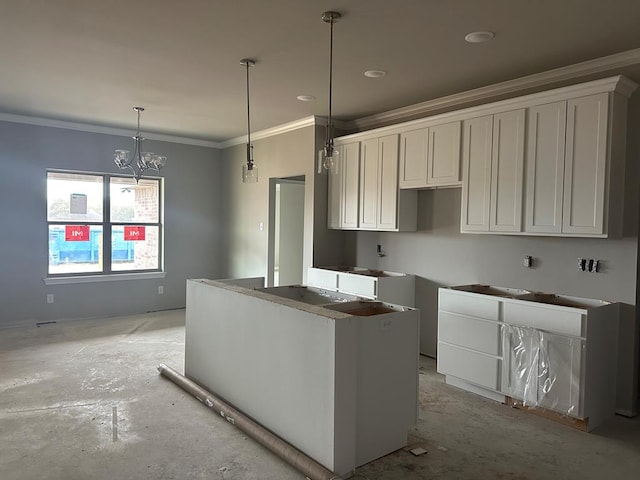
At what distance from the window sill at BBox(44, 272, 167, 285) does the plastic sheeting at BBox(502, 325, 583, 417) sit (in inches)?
211

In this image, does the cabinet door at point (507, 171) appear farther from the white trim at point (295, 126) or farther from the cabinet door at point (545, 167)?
the white trim at point (295, 126)

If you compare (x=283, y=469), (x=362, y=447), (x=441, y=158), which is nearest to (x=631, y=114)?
(x=441, y=158)

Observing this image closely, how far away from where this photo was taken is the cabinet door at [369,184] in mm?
5098

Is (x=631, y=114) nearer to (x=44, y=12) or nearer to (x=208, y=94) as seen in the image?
(x=208, y=94)

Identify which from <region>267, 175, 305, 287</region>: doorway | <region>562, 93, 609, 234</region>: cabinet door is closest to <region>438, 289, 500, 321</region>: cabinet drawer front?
<region>562, 93, 609, 234</region>: cabinet door

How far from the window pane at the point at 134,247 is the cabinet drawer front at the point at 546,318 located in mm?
5456

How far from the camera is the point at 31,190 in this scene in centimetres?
604

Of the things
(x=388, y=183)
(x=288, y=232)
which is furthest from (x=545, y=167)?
(x=288, y=232)

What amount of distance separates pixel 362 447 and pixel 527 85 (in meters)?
3.29

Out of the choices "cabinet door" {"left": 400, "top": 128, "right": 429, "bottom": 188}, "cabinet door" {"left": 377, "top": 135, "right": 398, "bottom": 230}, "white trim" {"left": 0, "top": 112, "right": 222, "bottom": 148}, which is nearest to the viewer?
"cabinet door" {"left": 400, "top": 128, "right": 429, "bottom": 188}

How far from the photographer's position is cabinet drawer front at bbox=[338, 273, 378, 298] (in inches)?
186

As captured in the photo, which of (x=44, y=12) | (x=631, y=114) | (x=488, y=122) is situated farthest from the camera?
(x=488, y=122)

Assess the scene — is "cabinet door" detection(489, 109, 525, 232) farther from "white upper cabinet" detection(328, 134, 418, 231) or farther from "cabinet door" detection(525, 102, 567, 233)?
"white upper cabinet" detection(328, 134, 418, 231)

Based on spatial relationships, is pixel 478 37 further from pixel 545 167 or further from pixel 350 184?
pixel 350 184
